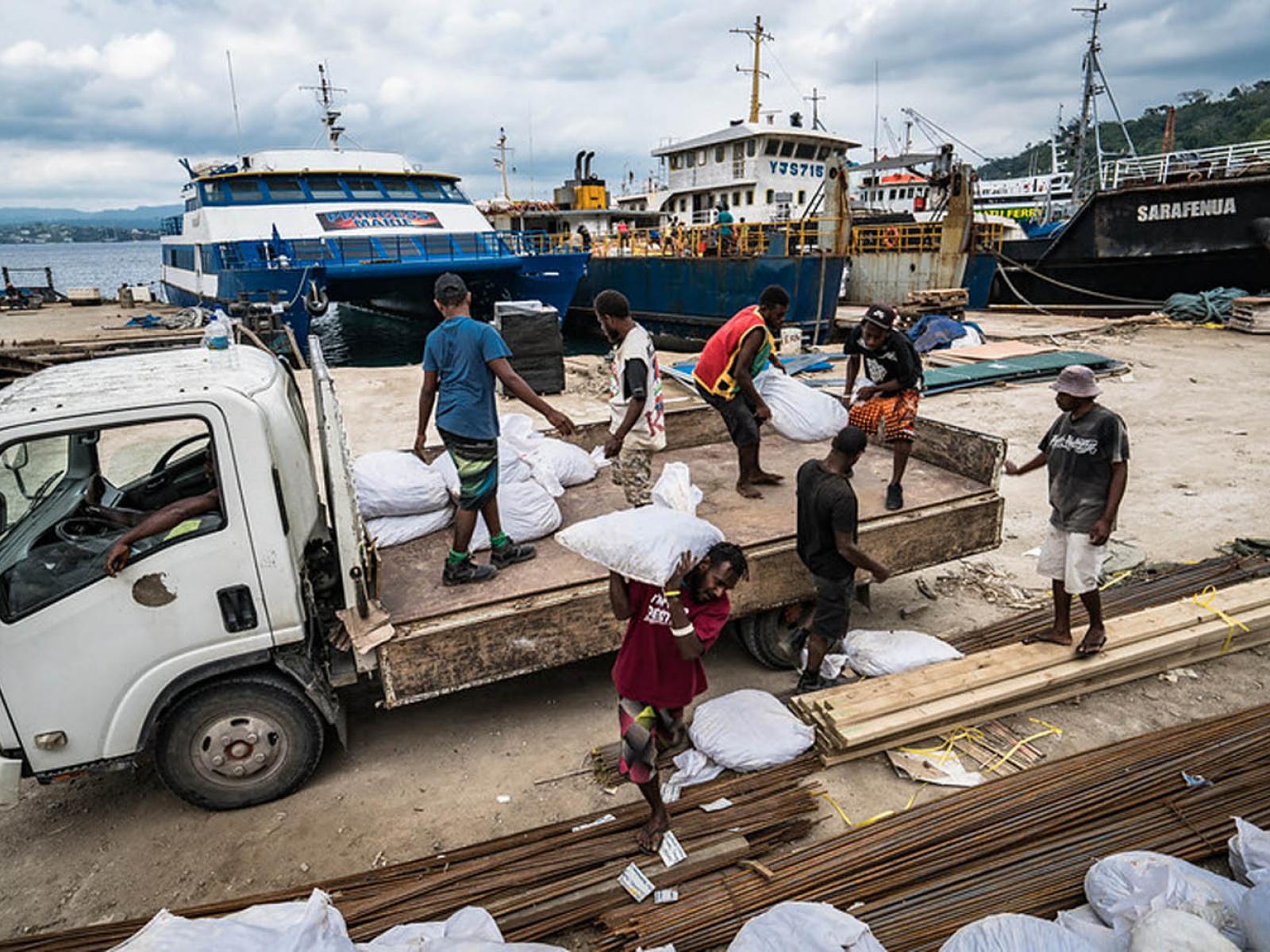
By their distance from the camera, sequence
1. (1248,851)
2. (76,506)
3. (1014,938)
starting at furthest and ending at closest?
(76,506), (1248,851), (1014,938)

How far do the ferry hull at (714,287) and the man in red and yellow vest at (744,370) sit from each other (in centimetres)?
1119

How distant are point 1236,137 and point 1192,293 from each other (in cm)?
6365

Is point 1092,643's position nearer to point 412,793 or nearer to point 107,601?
point 412,793

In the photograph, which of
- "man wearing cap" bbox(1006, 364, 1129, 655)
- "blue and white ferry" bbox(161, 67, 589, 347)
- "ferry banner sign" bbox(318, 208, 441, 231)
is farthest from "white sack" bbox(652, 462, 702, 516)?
"ferry banner sign" bbox(318, 208, 441, 231)

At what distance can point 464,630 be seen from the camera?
10.6ft

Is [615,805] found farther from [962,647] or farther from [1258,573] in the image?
[1258,573]

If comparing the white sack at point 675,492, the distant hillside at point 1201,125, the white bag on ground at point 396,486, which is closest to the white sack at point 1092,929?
the white sack at point 675,492

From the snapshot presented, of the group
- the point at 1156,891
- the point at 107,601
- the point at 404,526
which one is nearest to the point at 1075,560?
the point at 1156,891

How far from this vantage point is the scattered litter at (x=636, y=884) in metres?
2.56

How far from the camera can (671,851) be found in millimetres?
2717

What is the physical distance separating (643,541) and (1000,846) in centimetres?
173

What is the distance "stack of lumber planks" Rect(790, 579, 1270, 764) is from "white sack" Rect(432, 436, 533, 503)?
200 cm

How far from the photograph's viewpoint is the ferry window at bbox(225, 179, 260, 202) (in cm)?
1612

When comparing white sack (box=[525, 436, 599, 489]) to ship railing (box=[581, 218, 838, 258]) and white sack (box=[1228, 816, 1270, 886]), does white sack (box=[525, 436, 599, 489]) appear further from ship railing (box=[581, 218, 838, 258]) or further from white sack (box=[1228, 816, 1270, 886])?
ship railing (box=[581, 218, 838, 258])
